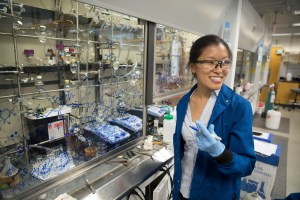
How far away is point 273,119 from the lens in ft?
14.4

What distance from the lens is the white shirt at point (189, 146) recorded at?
1.02 meters

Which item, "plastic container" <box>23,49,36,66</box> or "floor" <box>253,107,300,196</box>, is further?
"floor" <box>253,107,300,196</box>

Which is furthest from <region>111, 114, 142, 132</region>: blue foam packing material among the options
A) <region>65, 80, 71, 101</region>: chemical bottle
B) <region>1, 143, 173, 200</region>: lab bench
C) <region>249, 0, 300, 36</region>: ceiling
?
<region>249, 0, 300, 36</region>: ceiling

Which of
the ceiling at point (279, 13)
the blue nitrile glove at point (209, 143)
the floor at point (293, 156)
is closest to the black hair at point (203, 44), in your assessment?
the blue nitrile glove at point (209, 143)

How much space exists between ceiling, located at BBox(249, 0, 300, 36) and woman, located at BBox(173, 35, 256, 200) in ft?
11.3

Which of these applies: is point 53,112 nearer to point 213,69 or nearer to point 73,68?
point 73,68

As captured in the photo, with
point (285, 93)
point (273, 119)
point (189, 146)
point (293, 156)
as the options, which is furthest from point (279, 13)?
point (189, 146)

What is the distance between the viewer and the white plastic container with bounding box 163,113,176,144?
1.72 m

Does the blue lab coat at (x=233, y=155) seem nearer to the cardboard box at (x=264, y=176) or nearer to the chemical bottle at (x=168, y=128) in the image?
the chemical bottle at (x=168, y=128)

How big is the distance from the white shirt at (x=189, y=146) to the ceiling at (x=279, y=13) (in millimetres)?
3510

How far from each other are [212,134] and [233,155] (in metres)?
0.13

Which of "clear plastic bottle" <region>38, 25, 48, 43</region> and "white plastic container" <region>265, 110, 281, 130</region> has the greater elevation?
"clear plastic bottle" <region>38, 25, 48, 43</region>

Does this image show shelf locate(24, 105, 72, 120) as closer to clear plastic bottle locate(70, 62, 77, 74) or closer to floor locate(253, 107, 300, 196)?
clear plastic bottle locate(70, 62, 77, 74)

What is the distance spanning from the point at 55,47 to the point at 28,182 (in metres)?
0.82
